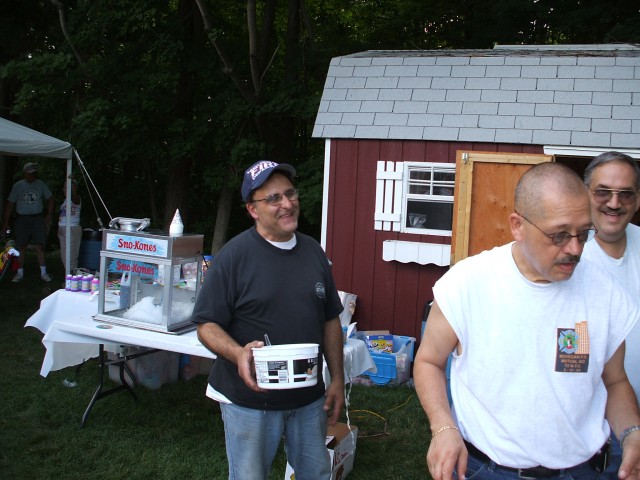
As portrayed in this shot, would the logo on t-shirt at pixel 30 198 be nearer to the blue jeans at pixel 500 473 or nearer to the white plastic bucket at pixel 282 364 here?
the white plastic bucket at pixel 282 364

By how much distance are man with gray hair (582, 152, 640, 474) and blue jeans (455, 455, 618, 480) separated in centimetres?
73

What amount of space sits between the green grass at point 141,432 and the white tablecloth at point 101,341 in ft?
1.59

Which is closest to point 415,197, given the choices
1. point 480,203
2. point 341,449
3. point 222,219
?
point 480,203

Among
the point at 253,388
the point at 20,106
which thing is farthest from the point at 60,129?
the point at 253,388

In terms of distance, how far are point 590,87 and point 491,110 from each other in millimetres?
1062

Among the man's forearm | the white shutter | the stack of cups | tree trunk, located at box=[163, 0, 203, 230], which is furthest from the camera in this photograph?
tree trunk, located at box=[163, 0, 203, 230]

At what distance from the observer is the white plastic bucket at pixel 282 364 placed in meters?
2.45

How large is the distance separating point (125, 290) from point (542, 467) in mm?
3458

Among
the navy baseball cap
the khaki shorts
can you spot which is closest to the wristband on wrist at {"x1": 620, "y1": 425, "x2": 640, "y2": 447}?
the navy baseball cap

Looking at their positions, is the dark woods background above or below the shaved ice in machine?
above

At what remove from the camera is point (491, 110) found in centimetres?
705

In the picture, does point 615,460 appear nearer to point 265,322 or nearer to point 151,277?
point 265,322

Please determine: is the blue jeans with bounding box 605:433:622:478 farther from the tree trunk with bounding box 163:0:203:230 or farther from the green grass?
the tree trunk with bounding box 163:0:203:230

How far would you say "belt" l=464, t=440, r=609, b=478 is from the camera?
5.99ft
